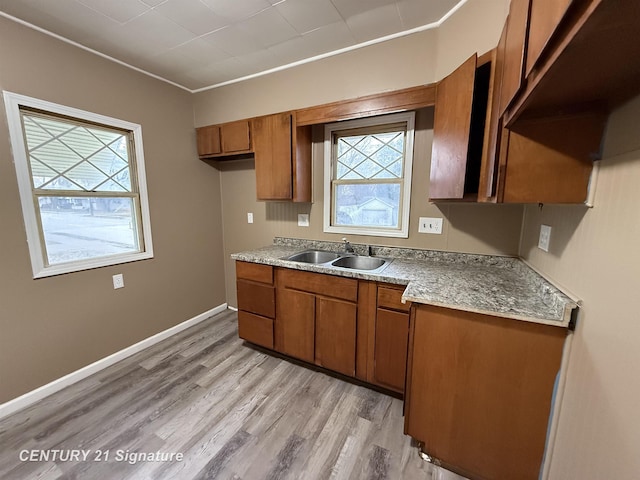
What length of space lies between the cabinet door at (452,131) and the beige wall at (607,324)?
0.54 metres

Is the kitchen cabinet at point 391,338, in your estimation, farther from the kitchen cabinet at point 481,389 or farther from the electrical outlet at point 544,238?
the electrical outlet at point 544,238

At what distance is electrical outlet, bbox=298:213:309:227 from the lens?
102 inches

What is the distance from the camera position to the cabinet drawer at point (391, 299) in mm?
1648

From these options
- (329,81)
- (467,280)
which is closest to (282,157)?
(329,81)

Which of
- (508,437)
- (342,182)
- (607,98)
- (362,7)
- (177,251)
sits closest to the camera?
(607,98)

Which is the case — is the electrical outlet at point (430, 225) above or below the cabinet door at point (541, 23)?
below

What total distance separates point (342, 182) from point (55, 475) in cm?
263

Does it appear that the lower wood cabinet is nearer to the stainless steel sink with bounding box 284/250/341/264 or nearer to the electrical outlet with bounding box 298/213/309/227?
the stainless steel sink with bounding box 284/250/341/264

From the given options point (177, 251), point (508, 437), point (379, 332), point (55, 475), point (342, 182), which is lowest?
point (55, 475)

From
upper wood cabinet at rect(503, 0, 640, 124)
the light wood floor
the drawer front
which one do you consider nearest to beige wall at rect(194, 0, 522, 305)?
the drawer front

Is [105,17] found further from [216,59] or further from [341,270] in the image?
[341,270]

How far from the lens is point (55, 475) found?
1.31 m

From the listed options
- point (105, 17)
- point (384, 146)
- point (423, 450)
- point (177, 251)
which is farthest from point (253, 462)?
point (105, 17)

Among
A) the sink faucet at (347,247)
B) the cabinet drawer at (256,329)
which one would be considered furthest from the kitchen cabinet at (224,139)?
the cabinet drawer at (256,329)
